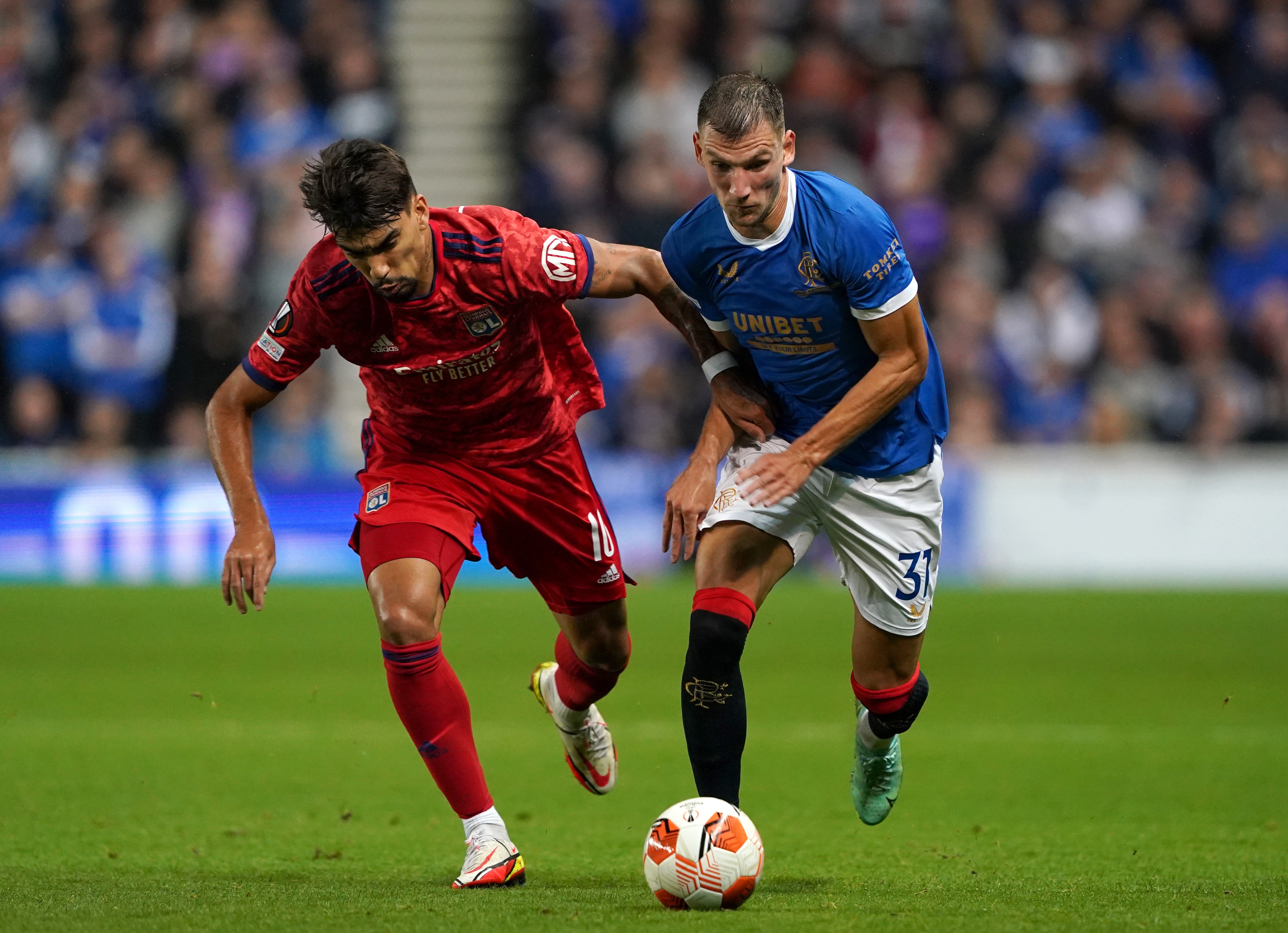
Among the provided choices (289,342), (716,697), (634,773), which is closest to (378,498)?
(289,342)

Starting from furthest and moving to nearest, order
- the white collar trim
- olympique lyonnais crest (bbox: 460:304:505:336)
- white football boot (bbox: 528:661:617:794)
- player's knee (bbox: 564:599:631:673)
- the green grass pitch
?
white football boot (bbox: 528:661:617:794) → player's knee (bbox: 564:599:631:673) → olympique lyonnais crest (bbox: 460:304:505:336) → the white collar trim → the green grass pitch

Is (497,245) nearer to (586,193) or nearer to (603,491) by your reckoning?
(603,491)

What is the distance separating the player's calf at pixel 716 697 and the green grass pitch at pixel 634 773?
1.19ft

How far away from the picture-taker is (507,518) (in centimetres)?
564

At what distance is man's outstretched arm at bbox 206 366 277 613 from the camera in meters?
4.93

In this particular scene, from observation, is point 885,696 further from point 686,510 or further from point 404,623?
point 404,623

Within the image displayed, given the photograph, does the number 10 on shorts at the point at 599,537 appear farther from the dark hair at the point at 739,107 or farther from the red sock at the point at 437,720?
the dark hair at the point at 739,107

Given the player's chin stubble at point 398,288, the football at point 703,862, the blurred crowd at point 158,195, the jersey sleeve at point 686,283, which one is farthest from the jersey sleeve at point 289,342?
the blurred crowd at point 158,195

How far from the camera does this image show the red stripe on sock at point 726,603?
499 cm

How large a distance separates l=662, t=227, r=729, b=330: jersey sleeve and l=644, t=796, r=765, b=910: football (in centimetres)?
163

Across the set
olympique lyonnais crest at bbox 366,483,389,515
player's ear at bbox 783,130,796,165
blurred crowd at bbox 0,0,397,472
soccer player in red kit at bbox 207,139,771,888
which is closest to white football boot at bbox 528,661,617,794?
soccer player in red kit at bbox 207,139,771,888

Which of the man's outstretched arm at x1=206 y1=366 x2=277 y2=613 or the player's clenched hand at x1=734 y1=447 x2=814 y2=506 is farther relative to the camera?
the man's outstretched arm at x1=206 y1=366 x2=277 y2=613

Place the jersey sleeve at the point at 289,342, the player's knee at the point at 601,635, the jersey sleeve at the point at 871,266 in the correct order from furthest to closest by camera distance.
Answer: the player's knee at the point at 601,635, the jersey sleeve at the point at 289,342, the jersey sleeve at the point at 871,266

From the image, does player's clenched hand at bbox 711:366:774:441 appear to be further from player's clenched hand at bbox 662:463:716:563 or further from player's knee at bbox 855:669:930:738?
player's knee at bbox 855:669:930:738
